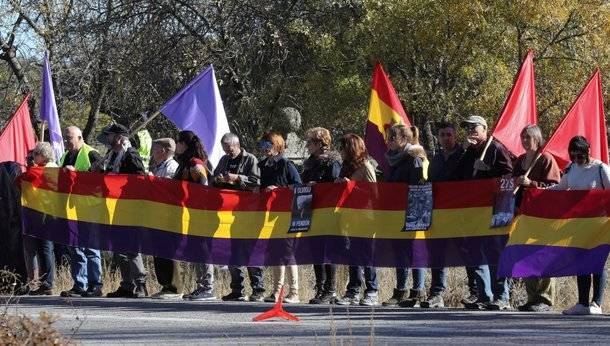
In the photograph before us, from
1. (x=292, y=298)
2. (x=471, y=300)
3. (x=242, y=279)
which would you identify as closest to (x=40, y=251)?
(x=242, y=279)

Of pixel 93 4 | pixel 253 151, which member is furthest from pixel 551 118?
pixel 93 4

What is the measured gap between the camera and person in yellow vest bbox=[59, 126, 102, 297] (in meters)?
17.0

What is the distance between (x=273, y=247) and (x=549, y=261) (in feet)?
11.4

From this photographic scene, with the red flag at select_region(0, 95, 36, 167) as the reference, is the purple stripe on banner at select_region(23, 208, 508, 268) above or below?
below

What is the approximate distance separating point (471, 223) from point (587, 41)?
19324mm

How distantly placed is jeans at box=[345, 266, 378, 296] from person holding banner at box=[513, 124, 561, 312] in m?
1.78

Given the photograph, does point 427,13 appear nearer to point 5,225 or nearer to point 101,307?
point 5,225

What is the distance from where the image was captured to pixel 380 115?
1680 centimetres

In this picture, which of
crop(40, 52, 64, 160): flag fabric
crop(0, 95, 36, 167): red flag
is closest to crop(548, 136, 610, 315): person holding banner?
crop(0, 95, 36, 167): red flag

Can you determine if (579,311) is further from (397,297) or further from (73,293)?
(73,293)

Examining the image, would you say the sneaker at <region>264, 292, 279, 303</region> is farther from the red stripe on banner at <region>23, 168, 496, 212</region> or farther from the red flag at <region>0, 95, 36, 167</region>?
the red flag at <region>0, 95, 36, 167</region>

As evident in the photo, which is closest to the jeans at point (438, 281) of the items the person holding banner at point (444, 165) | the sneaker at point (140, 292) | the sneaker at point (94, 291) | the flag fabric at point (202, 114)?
the person holding banner at point (444, 165)

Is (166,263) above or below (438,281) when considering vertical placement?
above

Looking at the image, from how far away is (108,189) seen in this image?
17250mm
